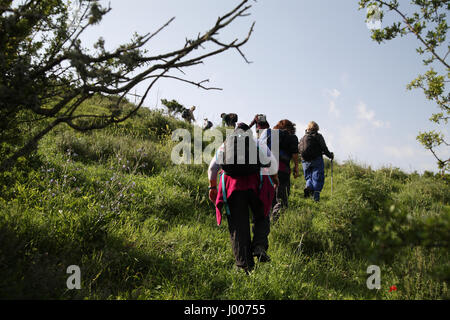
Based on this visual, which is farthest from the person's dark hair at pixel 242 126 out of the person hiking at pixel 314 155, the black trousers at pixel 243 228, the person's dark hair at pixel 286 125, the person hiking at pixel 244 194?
the person hiking at pixel 314 155

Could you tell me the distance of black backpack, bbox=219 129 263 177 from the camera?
3869mm

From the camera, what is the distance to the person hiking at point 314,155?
776cm

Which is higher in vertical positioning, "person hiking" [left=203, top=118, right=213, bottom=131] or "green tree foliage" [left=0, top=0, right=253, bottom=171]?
"person hiking" [left=203, top=118, right=213, bottom=131]

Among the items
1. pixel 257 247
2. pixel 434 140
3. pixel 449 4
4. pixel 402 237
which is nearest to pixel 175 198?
pixel 257 247

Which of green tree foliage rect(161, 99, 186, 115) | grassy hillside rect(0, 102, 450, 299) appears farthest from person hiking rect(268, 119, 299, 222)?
green tree foliage rect(161, 99, 186, 115)

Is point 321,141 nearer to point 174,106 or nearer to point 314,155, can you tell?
point 314,155

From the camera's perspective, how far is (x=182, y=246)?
417cm

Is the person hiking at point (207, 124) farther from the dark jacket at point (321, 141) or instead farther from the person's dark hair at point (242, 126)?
the person's dark hair at point (242, 126)

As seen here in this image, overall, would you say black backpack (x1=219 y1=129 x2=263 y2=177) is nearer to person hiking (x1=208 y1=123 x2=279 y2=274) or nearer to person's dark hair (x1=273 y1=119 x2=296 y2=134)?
person hiking (x1=208 y1=123 x2=279 y2=274)

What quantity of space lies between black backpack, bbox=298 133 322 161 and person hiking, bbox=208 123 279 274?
154 inches

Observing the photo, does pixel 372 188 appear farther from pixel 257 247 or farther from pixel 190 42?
pixel 190 42

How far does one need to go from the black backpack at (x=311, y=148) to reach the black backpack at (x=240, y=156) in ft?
13.8

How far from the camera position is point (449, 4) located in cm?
431

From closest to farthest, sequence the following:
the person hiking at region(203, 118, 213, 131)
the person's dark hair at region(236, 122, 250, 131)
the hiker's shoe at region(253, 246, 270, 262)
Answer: the hiker's shoe at region(253, 246, 270, 262) → the person's dark hair at region(236, 122, 250, 131) → the person hiking at region(203, 118, 213, 131)
